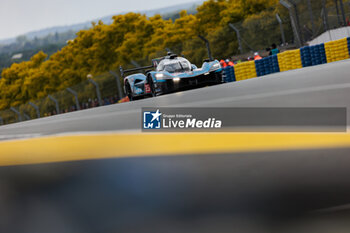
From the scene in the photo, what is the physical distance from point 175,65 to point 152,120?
10256mm

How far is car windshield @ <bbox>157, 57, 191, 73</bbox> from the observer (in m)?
11.8

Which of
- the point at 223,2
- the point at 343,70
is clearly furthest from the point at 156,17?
the point at 343,70

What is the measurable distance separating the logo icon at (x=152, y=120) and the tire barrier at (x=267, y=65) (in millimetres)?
13484

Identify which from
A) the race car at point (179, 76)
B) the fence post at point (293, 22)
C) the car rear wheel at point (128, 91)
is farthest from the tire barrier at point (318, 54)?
the car rear wheel at point (128, 91)

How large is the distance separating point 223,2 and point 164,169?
123 feet

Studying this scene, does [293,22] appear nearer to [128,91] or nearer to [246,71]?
[246,71]

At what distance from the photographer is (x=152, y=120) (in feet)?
5.70

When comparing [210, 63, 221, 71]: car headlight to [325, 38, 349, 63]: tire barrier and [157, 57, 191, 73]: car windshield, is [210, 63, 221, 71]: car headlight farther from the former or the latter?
[325, 38, 349, 63]: tire barrier

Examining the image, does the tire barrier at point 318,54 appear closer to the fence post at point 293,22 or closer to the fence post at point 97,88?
the fence post at point 293,22

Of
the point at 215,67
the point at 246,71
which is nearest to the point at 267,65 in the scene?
the point at 246,71

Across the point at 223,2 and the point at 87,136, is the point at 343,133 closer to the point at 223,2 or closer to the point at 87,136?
the point at 87,136

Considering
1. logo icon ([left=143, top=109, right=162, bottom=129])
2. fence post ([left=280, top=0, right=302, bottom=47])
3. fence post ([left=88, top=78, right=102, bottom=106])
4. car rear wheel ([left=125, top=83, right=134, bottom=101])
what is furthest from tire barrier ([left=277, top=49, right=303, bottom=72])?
logo icon ([left=143, top=109, right=162, bottom=129])

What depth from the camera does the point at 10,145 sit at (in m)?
2.08

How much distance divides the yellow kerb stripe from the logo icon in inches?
3.2
